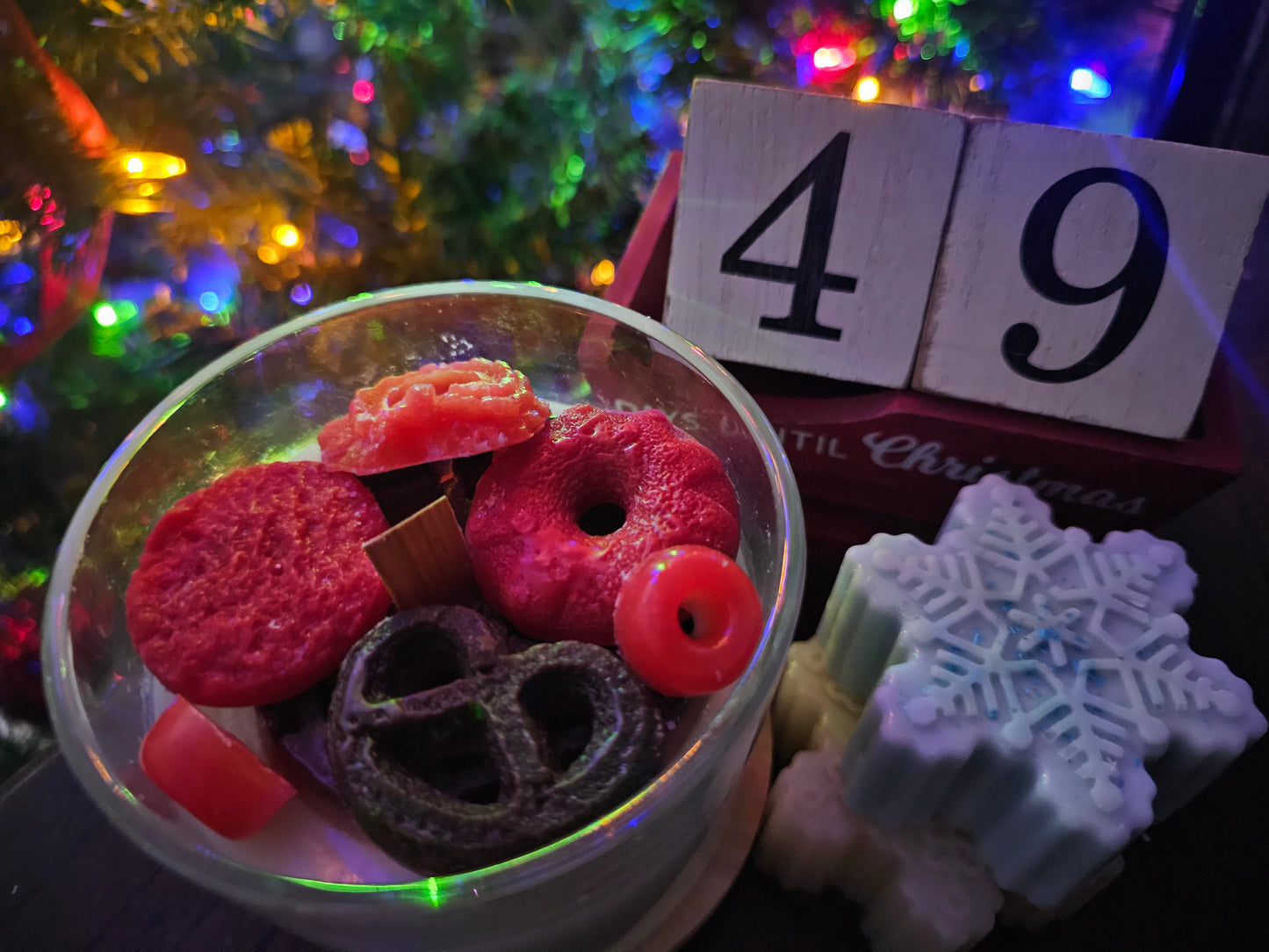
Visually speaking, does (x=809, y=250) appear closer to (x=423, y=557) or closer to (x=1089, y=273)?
(x=1089, y=273)

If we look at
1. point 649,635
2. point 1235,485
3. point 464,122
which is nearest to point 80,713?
point 649,635

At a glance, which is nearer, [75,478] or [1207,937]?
[1207,937]

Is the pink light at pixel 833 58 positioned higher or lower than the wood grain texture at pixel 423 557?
higher

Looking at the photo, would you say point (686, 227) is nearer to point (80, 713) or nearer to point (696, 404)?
point (696, 404)

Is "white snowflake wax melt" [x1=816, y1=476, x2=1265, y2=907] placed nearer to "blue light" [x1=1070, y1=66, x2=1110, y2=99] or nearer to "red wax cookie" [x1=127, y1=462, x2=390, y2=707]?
"red wax cookie" [x1=127, y1=462, x2=390, y2=707]

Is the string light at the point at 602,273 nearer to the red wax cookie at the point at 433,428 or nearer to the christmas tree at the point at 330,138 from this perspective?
the christmas tree at the point at 330,138

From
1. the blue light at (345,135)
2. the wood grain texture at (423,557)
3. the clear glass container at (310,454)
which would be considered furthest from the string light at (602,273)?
the wood grain texture at (423,557)

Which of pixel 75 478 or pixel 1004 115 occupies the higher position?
pixel 1004 115
